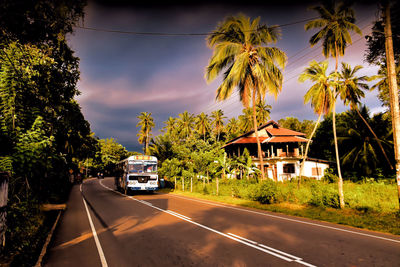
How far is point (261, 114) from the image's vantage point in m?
57.4

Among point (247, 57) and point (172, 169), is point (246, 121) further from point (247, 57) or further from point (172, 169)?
point (247, 57)

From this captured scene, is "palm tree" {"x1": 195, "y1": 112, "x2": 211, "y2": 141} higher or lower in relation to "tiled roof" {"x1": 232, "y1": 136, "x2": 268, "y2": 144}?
higher

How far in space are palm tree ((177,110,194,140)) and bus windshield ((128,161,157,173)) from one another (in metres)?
40.3

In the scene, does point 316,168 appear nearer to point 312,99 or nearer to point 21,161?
point 312,99

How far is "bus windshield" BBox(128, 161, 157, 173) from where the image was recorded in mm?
20459

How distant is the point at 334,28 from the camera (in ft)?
51.9

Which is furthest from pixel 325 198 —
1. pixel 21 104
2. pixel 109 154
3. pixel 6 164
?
pixel 109 154

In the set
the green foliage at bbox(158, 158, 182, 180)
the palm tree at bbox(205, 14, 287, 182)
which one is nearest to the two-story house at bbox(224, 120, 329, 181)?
the green foliage at bbox(158, 158, 182, 180)

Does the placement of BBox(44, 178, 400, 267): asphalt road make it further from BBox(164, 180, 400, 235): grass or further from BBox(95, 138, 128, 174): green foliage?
BBox(95, 138, 128, 174): green foliage

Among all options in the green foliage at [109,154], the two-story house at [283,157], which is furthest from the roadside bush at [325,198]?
the green foliage at [109,154]

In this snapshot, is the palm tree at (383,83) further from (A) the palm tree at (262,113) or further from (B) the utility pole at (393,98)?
(A) the palm tree at (262,113)

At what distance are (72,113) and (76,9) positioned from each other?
1509 cm

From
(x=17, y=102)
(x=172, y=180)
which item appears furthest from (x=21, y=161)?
(x=172, y=180)

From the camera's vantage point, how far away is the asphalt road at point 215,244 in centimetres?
528
